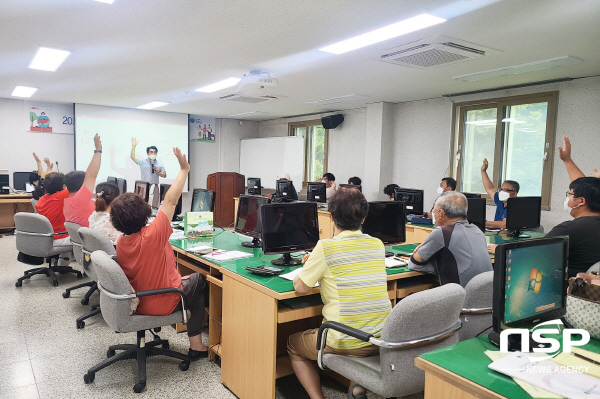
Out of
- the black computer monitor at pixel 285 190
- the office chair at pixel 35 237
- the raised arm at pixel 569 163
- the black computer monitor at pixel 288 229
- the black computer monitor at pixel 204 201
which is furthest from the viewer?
the black computer monitor at pixel 285 190

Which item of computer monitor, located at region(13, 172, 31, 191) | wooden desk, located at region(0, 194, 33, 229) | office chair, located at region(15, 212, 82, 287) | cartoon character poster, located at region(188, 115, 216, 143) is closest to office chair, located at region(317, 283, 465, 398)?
office chair, located at region(15, 212, 82, 287)

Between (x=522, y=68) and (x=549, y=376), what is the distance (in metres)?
4.61

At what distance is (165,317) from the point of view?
2.64 metres

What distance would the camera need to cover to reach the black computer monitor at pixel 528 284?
142 centimetres

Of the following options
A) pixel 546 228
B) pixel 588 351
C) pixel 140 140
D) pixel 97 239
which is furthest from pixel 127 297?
pixel 140 140

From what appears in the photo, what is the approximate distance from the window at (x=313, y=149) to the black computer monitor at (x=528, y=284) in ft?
25.5

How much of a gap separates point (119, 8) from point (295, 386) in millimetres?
3319

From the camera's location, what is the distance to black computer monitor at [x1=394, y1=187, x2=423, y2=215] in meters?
5.12

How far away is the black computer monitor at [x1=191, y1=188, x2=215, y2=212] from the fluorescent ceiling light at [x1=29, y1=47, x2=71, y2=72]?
226 centimetres

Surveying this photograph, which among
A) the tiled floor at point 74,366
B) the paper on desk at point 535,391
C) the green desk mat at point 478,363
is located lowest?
the tiled floor at point 74,366

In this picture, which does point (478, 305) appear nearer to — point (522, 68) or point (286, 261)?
point (286, 261)

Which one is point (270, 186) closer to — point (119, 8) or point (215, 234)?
point (215, 234)

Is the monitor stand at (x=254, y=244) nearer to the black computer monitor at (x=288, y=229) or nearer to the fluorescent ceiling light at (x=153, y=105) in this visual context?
the black computer monitor at (x=288, y=229)

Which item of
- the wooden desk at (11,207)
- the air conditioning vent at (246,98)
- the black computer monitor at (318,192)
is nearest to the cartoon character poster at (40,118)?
the wooden desk at (11,207)
